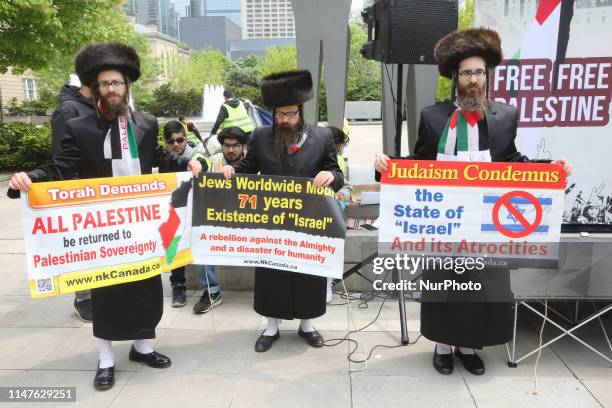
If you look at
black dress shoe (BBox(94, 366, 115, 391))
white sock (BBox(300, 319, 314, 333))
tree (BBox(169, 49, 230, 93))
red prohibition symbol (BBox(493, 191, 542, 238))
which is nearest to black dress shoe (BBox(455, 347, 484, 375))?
red prohibition symbol (BBox(493, 191, 542, 238))

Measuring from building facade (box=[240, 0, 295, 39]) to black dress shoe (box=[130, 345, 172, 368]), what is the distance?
187 metres

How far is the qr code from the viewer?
309 cm

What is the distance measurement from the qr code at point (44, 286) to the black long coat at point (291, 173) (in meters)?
1.42

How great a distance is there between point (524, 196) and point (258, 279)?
1.98 meters

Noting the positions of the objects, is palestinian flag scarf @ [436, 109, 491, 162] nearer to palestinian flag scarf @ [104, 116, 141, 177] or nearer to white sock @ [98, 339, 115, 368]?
palestinian flag scarf @ [104, 116, 141, 177]

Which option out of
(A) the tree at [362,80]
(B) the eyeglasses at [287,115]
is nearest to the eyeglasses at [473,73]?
(B) the eyeglasses at [287,115]

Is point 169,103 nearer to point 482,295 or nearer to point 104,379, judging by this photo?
point 104,379

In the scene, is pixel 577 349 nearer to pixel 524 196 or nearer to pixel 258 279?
pixel 524 196

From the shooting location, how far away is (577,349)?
3779mm

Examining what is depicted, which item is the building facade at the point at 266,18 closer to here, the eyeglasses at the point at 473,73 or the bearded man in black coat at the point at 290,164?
the bearded man in black coat at the point at 290,164

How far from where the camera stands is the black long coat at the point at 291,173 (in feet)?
12.2

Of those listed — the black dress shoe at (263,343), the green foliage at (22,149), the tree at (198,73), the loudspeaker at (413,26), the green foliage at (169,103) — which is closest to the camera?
the black dress shoe at (263,343)

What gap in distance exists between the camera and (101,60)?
312 centimetres

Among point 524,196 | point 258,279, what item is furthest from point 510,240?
point 258,279
